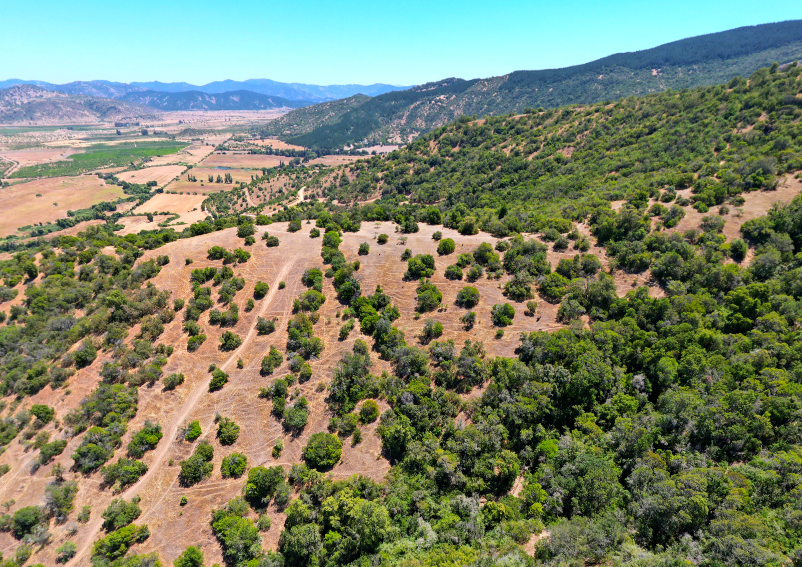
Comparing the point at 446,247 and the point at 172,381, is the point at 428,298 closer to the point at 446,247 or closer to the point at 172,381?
the point at 446,247

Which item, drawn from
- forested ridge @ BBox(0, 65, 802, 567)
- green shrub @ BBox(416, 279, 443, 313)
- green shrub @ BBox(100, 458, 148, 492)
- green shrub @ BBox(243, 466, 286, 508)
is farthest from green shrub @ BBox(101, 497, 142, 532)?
green shrub @ BBox(416, 279, 443, 313)

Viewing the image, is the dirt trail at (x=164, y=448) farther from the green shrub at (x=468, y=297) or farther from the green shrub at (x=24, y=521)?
the green shrub at (x=468, y=297)

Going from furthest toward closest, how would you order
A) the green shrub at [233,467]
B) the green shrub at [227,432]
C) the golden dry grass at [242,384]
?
the green shrub at [227,432] < the green shrub at [233,467] < the golden dry grass at [242,384]

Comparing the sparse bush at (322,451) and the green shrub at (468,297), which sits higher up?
the green shrub at (468,297)

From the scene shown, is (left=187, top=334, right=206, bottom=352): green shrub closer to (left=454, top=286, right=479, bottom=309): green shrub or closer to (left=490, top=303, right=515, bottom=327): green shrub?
(left=454, top=286, right=479, bottom=309): green shrub

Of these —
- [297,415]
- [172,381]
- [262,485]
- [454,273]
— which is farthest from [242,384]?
[454,273]

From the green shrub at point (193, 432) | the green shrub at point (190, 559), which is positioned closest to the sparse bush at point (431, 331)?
the green shrub at point (193, 432)

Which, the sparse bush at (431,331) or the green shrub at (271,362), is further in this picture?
the sparse bush at (431,331)
